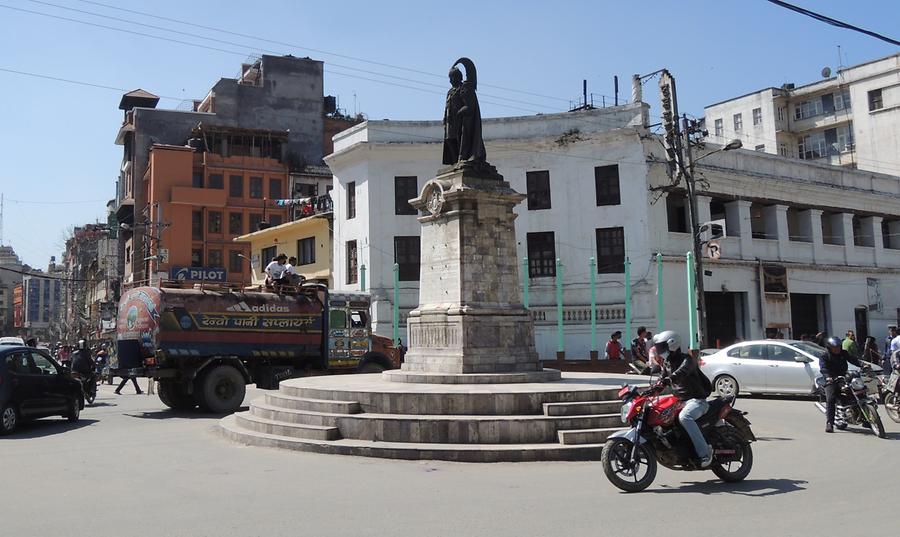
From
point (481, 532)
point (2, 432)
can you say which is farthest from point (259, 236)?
point (481, 532)

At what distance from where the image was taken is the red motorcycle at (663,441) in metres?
7.57

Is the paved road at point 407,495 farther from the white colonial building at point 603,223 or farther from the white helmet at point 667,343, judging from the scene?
the white colonial building at point 603,223

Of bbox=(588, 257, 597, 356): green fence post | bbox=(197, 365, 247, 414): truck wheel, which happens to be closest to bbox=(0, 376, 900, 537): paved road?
bbox=(197, 365, 247, 414): truck wheel

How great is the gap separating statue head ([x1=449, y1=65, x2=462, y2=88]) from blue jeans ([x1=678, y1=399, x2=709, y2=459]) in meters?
8.57

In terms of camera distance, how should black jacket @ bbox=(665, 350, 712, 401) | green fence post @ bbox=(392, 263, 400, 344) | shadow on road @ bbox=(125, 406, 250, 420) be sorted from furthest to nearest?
green fence post @ bbox=(392, 263, 400, 344), shadow on road @ bbox=(125, 406, 250, 420), black jacket @ bbox=(665, 350, 712, 401)

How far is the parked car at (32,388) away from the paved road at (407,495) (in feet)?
5.25

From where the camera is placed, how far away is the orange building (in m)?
48.8

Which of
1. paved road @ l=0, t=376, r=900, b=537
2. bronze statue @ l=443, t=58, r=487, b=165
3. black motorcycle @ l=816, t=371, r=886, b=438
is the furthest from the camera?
bronze statue @ l=443, t=58, r=487, b=165

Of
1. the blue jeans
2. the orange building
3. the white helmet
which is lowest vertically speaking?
the blue jeans

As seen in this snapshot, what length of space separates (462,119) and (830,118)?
41904 mm

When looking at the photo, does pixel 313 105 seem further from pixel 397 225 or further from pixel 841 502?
pixel 841 502

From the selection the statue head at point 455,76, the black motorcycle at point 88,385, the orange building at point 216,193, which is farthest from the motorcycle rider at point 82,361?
the orange building at point 216,193

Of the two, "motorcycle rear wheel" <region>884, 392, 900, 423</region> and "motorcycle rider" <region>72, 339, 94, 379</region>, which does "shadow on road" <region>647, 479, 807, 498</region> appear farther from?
"motorcycle rider" <region>72, 339, 94, 379</region>

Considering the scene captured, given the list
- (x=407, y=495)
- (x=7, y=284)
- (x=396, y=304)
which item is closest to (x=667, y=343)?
(x=407, y=495)
